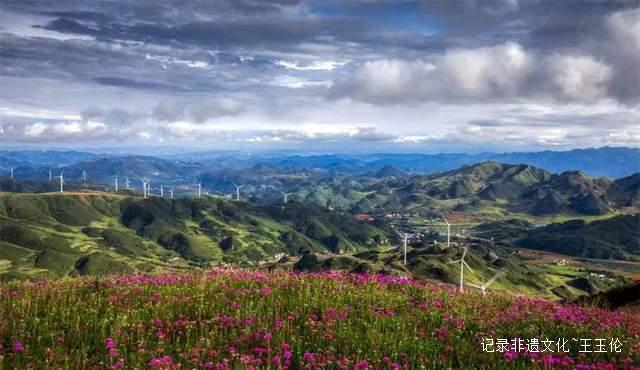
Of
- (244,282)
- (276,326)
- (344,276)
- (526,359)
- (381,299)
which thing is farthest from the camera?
(344,276)

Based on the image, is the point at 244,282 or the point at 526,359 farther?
the point at 244,282

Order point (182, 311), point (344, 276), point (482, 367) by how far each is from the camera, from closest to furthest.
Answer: point (482, 367), point (182, 311), point (344, 276)

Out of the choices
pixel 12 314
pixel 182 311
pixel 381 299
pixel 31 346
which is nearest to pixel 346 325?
pixel 381 299

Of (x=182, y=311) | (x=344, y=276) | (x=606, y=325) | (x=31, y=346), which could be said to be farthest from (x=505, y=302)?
(x=31, y=346)

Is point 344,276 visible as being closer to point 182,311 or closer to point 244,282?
point 244,282

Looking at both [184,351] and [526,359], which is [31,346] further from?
[526,359]

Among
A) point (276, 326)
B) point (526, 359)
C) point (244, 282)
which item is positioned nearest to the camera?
point (526, 359)
